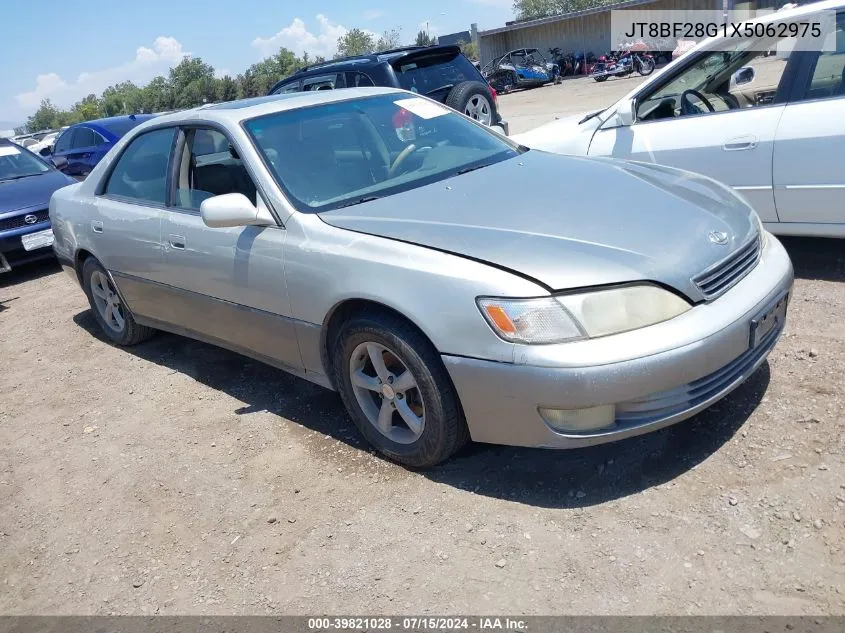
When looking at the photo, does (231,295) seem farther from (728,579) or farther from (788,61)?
(788,61)

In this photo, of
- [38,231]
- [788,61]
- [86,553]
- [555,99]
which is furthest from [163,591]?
[555,99]

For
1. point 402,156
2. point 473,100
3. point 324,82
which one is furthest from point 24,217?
point 402,156

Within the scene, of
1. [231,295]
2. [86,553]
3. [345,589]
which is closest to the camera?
[345,589]

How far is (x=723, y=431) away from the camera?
10.4 feet

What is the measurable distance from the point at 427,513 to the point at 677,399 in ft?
3.50

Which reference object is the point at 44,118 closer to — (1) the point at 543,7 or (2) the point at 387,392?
(1) the point at 543,7

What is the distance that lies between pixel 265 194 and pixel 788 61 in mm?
3333

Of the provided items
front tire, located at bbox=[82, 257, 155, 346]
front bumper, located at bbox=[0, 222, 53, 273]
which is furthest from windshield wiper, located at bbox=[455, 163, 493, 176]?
front bumper, located at bbox=[0, 222, 53, 273]

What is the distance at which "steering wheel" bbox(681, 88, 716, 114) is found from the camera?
5.02m

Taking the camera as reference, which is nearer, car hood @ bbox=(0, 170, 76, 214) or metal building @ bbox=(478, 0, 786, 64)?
car hood @ bbox=(0, 170, 76, 214)

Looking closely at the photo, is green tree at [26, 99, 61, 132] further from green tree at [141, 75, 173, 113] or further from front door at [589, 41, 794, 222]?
front door at [589, 41, 794, 222]

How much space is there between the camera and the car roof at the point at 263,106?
398 centimetres

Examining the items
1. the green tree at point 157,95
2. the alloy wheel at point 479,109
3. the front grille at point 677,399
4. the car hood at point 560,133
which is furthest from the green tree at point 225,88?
the front grille at point 677,399

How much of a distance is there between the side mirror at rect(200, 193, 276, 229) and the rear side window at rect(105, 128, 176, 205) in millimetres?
1009
